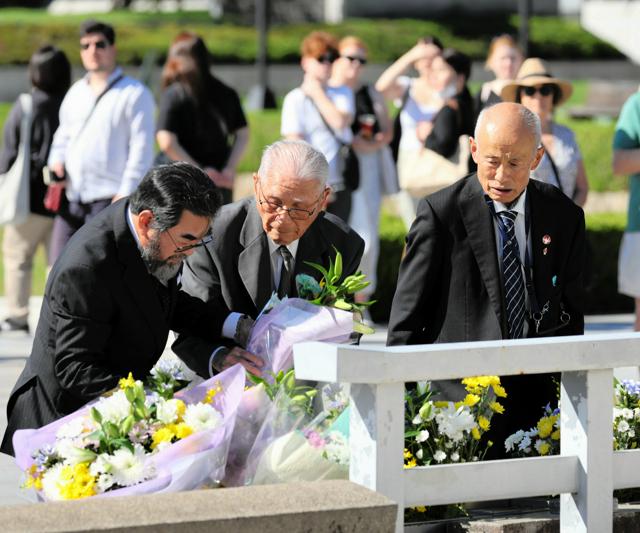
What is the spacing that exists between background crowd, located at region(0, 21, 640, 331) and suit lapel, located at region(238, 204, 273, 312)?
12.0 feet

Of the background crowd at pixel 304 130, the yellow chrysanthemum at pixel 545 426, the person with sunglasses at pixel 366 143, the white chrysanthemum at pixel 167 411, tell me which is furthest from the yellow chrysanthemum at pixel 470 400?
the person with sunglasses at pixel 366 143

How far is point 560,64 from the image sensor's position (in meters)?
34.3

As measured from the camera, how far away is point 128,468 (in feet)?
13.3

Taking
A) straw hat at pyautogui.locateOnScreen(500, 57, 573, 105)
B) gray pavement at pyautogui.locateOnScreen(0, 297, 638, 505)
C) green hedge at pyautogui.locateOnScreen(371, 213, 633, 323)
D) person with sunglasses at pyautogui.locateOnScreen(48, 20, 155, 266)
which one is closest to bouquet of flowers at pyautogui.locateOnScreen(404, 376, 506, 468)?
gray pavement at pyautogui.locateOnScreen(0, 297, 638, 505)

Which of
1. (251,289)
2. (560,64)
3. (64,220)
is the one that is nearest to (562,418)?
(251,289)

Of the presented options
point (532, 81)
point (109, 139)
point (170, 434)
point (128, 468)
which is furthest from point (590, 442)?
point (109, 139)

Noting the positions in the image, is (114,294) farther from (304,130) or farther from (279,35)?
(279,35)

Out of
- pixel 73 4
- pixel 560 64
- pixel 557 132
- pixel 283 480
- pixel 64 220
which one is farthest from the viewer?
pixel 73 4

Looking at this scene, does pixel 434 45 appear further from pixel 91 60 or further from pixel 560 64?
pixel 560 64

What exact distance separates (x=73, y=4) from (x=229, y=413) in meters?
37.4

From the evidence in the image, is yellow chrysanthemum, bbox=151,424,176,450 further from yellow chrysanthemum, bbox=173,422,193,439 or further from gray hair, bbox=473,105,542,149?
gray hair, bbox=473,105,542,149

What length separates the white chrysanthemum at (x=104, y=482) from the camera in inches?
159

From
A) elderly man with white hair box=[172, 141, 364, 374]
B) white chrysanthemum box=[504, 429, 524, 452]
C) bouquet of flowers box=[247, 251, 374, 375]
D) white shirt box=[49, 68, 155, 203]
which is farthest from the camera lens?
white shirt box=[49, 68, 155, 203]

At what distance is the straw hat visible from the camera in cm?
873
